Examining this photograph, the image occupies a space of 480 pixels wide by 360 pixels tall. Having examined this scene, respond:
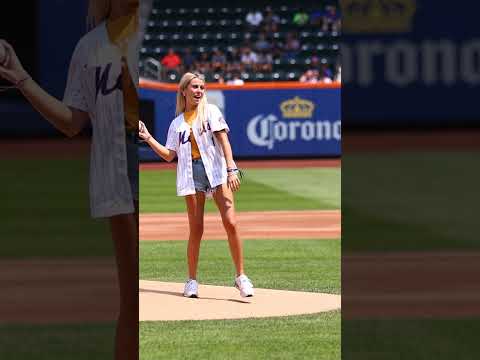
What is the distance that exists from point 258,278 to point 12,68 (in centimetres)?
619

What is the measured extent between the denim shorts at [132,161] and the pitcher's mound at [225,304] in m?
3.95

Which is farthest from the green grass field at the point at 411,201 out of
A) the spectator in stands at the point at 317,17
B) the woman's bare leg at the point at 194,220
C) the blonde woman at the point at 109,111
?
the spectator in stands at the point at 317,17

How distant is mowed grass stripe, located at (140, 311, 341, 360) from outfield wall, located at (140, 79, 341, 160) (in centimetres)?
1905

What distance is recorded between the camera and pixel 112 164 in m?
3.54

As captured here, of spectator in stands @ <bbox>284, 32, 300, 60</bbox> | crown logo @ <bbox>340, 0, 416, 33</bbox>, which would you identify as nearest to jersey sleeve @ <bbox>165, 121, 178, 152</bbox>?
crown logo @ <bbox>340, 0, 416, 33</bbox>

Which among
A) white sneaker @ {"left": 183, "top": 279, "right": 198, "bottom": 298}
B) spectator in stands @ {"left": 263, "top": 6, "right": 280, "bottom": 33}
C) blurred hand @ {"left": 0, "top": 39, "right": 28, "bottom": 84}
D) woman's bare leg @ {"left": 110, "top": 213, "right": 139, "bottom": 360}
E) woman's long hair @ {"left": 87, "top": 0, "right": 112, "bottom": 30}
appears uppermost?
woman's long hair @ {"left": 87, "top": 0, "right": 112, "bottom": 30}

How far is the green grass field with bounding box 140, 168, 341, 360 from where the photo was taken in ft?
20.1

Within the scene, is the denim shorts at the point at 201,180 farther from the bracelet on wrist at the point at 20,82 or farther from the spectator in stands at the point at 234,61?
the spectator in stands at the point at 234,61

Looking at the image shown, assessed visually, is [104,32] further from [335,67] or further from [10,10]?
[335,67]

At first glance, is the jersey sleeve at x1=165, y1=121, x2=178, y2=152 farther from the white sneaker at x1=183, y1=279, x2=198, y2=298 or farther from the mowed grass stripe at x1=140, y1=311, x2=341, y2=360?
the mowed grass stripe at x1=140, y1=311, x2=341, y2=360

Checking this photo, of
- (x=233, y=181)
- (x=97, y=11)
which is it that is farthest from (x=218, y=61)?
(x=97, y=11)

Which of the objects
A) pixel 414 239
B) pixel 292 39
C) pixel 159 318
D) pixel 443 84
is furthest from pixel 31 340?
pixel 292 39

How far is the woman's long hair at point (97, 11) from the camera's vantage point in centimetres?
359

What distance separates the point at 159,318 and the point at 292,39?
27.2 m
